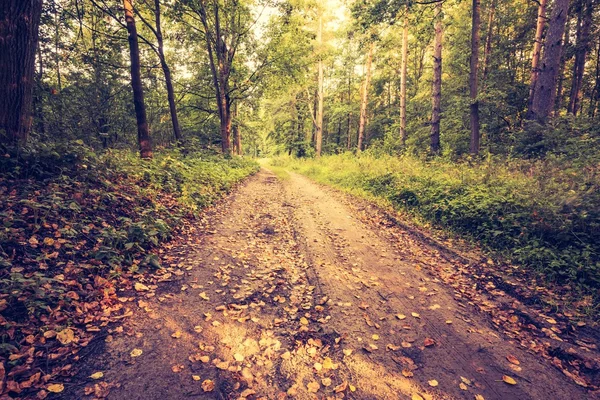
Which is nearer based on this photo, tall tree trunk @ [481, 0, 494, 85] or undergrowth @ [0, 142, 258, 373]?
undergrowth @ [0, 142, 258, 373]

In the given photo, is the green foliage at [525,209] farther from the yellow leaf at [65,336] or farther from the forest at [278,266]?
the yellow leaf at [65,336]

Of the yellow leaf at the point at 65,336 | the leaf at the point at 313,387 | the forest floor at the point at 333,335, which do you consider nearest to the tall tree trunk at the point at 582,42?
the forest floor at the point at 333,335

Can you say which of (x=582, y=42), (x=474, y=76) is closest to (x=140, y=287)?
(x=474, y=76)

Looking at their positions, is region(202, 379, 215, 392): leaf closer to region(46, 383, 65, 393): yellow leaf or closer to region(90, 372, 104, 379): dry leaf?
region(90, 372, 104, 379): dry leaf

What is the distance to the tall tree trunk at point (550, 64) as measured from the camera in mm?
8734

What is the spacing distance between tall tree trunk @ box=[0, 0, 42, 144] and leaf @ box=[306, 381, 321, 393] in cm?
687

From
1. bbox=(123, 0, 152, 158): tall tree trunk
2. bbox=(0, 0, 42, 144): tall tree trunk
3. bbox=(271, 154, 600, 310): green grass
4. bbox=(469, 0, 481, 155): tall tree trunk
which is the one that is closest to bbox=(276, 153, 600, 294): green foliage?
bbox=(271, 154, 600, 310): green grass

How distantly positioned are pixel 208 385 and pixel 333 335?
157cm

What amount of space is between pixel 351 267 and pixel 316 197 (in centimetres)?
704

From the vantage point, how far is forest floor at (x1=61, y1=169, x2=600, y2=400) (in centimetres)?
280

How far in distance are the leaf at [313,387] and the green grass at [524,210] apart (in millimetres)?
4602

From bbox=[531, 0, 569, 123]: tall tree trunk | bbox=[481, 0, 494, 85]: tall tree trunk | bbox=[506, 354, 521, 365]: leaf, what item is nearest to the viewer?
bbox=[506, 354, 521, 365]: leaf

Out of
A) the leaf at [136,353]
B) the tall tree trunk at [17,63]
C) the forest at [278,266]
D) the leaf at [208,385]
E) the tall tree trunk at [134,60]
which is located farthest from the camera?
the tall tree trunk at [134,60]

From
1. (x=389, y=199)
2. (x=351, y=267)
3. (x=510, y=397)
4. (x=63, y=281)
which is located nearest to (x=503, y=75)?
(x=389, y=199)
